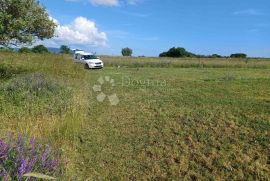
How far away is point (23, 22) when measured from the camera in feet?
47.4

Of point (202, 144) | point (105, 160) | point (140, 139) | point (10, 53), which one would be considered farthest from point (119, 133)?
point (10, 53)

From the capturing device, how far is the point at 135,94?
13227 mm

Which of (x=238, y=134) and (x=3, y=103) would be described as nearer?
(x=238, y=134)

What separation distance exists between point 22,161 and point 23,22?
1175cm

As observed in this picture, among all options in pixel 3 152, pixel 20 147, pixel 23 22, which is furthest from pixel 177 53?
pixel 3 152

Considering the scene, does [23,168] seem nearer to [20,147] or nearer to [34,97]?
[20,147]

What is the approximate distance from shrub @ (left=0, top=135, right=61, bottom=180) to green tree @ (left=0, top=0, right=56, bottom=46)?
10.4 meters

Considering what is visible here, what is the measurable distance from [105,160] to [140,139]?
129 cm

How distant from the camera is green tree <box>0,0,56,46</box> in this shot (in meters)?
14.5

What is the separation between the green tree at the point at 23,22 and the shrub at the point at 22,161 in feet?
34.1

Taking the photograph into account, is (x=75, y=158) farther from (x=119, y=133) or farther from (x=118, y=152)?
(x=119, y=133)

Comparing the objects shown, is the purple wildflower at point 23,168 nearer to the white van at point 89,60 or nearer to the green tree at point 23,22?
the green tree at point 23,22

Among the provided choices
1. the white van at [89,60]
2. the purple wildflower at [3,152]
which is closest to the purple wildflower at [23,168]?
the purple wildflower at [3,152]

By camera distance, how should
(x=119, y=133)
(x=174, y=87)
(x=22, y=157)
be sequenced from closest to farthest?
(x=22, y=157) < (x=119, y=133) < (x=174, y=87)
